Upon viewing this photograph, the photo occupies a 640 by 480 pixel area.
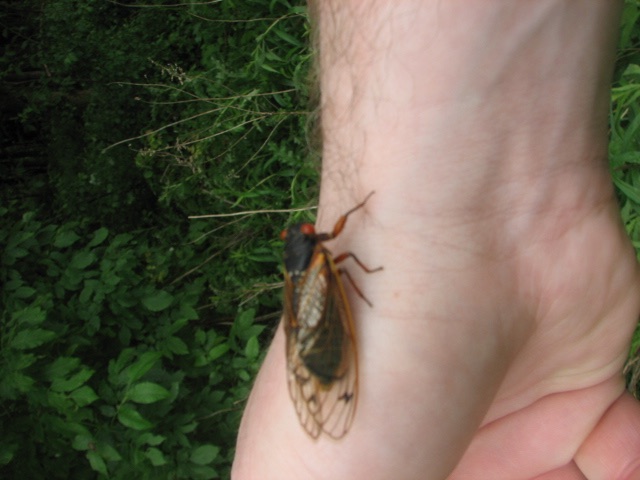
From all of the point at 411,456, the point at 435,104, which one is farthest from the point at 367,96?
the point at 411,456

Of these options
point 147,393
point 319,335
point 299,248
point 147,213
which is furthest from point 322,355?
point 147,213

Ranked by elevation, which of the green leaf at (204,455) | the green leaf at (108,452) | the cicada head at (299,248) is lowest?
the green leaf at (204,455)

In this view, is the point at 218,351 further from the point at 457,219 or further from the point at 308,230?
the point at 457,219

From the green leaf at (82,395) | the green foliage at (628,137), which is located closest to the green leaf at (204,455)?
the green leaf at (82,395)

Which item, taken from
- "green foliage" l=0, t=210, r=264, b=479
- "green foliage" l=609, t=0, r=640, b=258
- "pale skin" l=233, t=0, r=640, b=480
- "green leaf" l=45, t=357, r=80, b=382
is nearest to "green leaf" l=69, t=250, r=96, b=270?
"green foliage" l=0, t=210, r=264, b=479

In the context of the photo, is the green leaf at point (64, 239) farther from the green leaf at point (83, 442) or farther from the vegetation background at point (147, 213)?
the green leaf at point (83, 442)

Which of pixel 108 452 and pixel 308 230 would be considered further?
pixel 108 452
